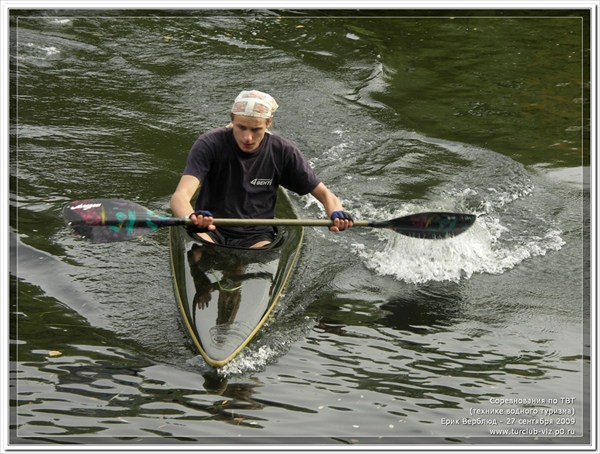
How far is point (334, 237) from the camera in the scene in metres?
8.50

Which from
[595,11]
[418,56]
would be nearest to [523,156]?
[595,11]

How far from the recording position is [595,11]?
9.94 meters

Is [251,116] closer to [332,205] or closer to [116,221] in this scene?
[332,205]

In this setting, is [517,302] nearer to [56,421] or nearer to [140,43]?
[56,421]

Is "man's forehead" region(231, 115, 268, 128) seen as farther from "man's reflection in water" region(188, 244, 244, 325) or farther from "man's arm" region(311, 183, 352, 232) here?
"man's reflection in water" region(188, 244, 244, 325)

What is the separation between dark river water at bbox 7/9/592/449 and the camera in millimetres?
5711

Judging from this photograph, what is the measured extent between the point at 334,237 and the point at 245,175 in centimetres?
182

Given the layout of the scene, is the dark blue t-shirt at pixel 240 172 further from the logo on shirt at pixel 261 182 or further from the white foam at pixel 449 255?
the white foam at pixel 449 255

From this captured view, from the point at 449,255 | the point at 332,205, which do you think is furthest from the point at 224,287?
the point at 449,255

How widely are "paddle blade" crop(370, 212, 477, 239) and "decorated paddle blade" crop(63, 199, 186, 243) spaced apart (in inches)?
76.5

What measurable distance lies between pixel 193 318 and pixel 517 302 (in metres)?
2.84

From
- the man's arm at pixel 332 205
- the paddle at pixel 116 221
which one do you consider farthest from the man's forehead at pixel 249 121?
the man's arm at pixel 332 205

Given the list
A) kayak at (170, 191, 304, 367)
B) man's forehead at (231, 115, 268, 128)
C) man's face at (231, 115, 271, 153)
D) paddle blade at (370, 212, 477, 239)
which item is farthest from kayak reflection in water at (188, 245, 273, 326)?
Answer: paddle blade at (370, 212, 477, 239)

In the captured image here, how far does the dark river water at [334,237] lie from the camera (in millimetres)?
5711
